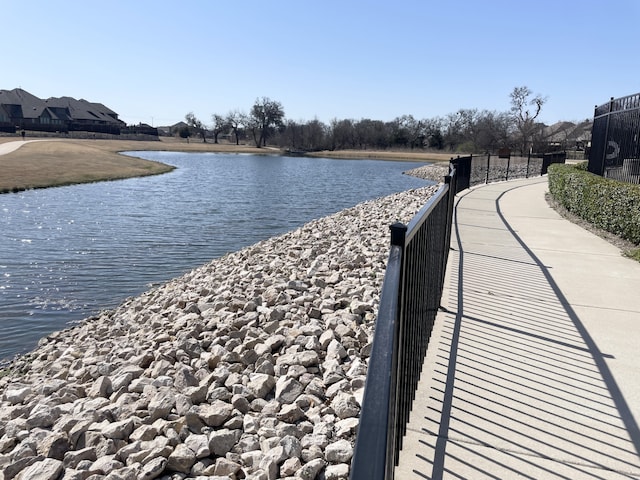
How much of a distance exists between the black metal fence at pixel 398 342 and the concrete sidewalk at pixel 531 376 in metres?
0.22

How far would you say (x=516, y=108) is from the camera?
248ft

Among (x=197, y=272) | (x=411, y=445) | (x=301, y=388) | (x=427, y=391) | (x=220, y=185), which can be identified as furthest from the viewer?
(x=220, y=185)

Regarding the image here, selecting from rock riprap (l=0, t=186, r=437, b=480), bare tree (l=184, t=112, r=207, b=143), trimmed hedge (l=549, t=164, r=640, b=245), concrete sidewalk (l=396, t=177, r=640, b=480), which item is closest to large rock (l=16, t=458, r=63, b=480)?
rock riprap (l=0, t=186, r=437, b=480)

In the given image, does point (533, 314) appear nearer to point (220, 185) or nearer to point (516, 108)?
point (220, 185)

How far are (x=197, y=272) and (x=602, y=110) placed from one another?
11771 mm

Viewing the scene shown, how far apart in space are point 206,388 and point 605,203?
8883 millimetres

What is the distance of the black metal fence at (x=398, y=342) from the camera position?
1.19 m

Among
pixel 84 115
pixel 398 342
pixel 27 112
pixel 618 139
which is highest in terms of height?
pixel 84 115

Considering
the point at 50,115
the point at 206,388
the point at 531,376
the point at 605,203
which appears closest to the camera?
the point at 531,376

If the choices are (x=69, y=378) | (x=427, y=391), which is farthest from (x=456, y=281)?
(x=69, y=378)

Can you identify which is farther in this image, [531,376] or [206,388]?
[206,388]

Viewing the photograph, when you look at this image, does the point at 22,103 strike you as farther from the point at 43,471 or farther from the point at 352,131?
the point at 43,471

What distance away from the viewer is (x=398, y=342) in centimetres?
225

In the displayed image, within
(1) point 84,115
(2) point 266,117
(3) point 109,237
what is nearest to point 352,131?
(2) point 266,117
